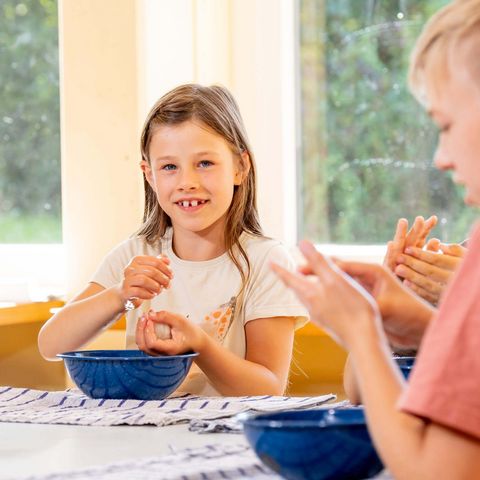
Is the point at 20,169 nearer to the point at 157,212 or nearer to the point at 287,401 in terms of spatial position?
the point at 157,212

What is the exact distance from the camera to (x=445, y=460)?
0.83 m

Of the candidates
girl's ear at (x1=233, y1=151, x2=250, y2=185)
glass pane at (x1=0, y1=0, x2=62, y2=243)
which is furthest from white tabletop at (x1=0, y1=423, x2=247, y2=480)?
glass pane at (x1=0, y1=0, x2=62, y2=243)

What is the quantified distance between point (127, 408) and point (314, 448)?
0.61 m

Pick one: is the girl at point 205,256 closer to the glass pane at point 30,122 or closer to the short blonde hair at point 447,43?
the short blonde hair at point 447,43

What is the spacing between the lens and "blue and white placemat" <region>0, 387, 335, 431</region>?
4.61 ft

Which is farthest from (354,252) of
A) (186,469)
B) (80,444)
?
(186,469)

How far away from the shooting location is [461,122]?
35.0 inches

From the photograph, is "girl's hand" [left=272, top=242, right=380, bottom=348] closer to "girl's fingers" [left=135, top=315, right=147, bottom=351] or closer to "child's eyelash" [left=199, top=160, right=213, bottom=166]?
"girl's fingers" [left=135, top=315, right=147, bottom=351]

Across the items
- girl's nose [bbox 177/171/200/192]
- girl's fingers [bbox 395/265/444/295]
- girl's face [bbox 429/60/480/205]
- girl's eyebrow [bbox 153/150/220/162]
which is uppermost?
girl's face [bbox 429/60/480/205]

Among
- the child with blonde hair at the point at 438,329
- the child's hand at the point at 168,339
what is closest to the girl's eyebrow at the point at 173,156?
the child's hand at the point at 168,339

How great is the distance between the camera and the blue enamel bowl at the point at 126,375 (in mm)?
1547

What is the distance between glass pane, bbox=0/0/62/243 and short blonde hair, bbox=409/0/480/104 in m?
2.36

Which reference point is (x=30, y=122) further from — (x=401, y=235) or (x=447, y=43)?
(x=447, y=43)

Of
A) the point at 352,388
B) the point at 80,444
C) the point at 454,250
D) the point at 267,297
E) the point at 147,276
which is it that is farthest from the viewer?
the point at 267,297
